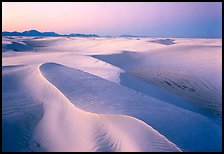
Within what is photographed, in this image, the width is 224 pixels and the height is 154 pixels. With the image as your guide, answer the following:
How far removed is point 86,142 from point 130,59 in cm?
1445

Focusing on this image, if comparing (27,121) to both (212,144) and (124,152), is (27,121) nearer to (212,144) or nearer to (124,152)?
(124,152)

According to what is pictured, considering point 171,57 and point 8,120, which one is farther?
point 171,57

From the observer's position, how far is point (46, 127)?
6.38m

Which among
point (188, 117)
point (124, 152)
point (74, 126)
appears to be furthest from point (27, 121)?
point (188, 117)

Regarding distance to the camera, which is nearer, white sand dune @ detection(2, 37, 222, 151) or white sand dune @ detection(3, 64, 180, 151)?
white sand dune @ detection(3, 64, 180, 151)

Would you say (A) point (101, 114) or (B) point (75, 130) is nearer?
(B) point (75, 130)

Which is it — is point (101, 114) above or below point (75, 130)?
above

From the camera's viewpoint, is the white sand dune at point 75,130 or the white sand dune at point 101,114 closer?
the white sand dune at point 75,130

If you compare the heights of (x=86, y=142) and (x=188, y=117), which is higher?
(x=188, y=117)

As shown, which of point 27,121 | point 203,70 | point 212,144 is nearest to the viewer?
point 212,144

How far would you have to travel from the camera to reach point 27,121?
6.68 metres

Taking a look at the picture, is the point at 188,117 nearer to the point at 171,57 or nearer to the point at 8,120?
the point at 8,120

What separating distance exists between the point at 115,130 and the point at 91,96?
251 cm

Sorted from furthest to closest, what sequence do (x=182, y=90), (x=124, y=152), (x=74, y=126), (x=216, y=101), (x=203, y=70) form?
(x=203, y=70) < (x=182, y=90) < (x=216, y=101) < (x=74, y=126) < (x=124, y=152)
